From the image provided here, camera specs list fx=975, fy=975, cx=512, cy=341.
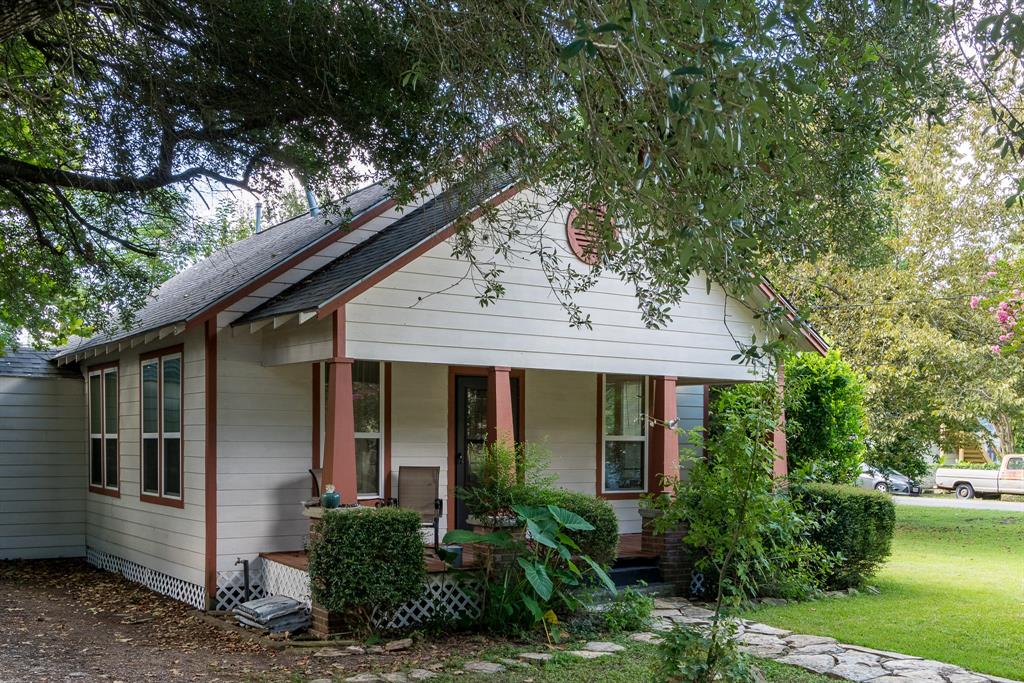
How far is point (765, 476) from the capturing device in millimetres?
6609

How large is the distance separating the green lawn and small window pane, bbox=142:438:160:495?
23.2 ft

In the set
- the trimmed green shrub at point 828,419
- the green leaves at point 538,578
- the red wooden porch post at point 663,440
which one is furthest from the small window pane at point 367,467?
the trimmed green shrub at point 828,419

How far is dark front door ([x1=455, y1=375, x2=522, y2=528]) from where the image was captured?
475 inches

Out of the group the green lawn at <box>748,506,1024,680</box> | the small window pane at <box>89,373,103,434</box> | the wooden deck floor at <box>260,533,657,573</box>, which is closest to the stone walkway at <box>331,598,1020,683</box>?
the green lawn at <box>748,506,1024,680</box>

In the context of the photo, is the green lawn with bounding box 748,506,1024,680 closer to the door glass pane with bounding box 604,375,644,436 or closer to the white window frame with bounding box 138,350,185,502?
the door glass pane with bounding box 604,375,644,436

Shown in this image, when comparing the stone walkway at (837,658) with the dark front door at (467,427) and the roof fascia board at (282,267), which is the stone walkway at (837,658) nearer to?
the dark front door at (467,427)

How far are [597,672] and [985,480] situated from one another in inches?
1063

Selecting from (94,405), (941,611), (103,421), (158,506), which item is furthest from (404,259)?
(94,405)

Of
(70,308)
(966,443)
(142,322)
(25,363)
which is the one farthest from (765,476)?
(966,443)

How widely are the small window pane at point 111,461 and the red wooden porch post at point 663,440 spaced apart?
24.0 ft

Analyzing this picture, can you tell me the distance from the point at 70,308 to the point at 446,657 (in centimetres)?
738

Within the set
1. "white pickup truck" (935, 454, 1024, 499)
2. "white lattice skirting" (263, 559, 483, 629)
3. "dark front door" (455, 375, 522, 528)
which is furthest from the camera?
"white pickup truck" (935, 454, 1024, 499)

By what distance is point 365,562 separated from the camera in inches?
332

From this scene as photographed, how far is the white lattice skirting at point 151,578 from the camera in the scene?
413 inches
